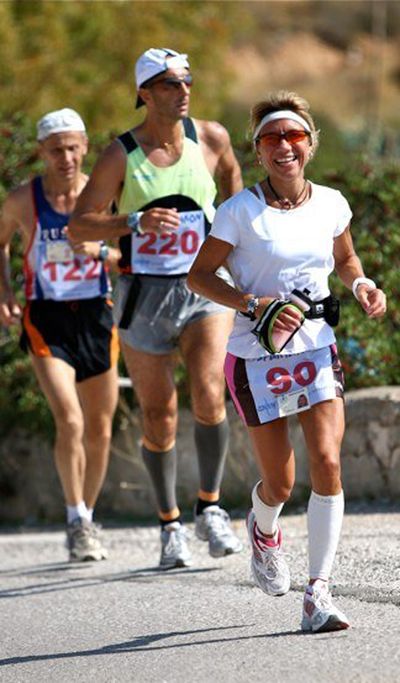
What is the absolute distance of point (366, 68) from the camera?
2608 inches

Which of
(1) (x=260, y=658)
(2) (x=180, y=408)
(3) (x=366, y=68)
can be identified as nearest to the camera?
→ (1) (x=260, y=658)

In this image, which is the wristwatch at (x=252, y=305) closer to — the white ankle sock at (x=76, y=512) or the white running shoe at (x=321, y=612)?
the white running shoe at (x=321, y=612)

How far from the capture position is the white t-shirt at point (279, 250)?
5.78 metres

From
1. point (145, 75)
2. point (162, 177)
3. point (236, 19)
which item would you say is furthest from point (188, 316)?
point (236, 19)

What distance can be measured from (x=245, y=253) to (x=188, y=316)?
1.80 m

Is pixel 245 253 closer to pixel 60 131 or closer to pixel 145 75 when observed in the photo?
pixel 145 75

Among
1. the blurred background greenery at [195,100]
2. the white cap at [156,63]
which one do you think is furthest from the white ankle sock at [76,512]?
the white cap at [156,63]

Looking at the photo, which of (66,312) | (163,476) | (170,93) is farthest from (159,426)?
(170,93)

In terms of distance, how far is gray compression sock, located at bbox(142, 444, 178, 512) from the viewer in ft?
25.7

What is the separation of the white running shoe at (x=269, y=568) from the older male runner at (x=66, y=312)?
2.36 metres

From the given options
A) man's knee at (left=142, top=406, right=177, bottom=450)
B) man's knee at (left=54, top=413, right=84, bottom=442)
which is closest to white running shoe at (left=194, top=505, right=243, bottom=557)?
man's knee at (left=142, top=406, right=177, bottom=450)

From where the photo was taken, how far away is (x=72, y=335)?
8492 millimetres

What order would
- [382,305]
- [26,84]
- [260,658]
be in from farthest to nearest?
[26,84] < [382,305] < [260,658]

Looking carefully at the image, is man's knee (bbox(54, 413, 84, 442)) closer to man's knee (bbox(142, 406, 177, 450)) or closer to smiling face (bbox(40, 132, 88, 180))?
man's knee (bbox(142, 406, 177, 450))
